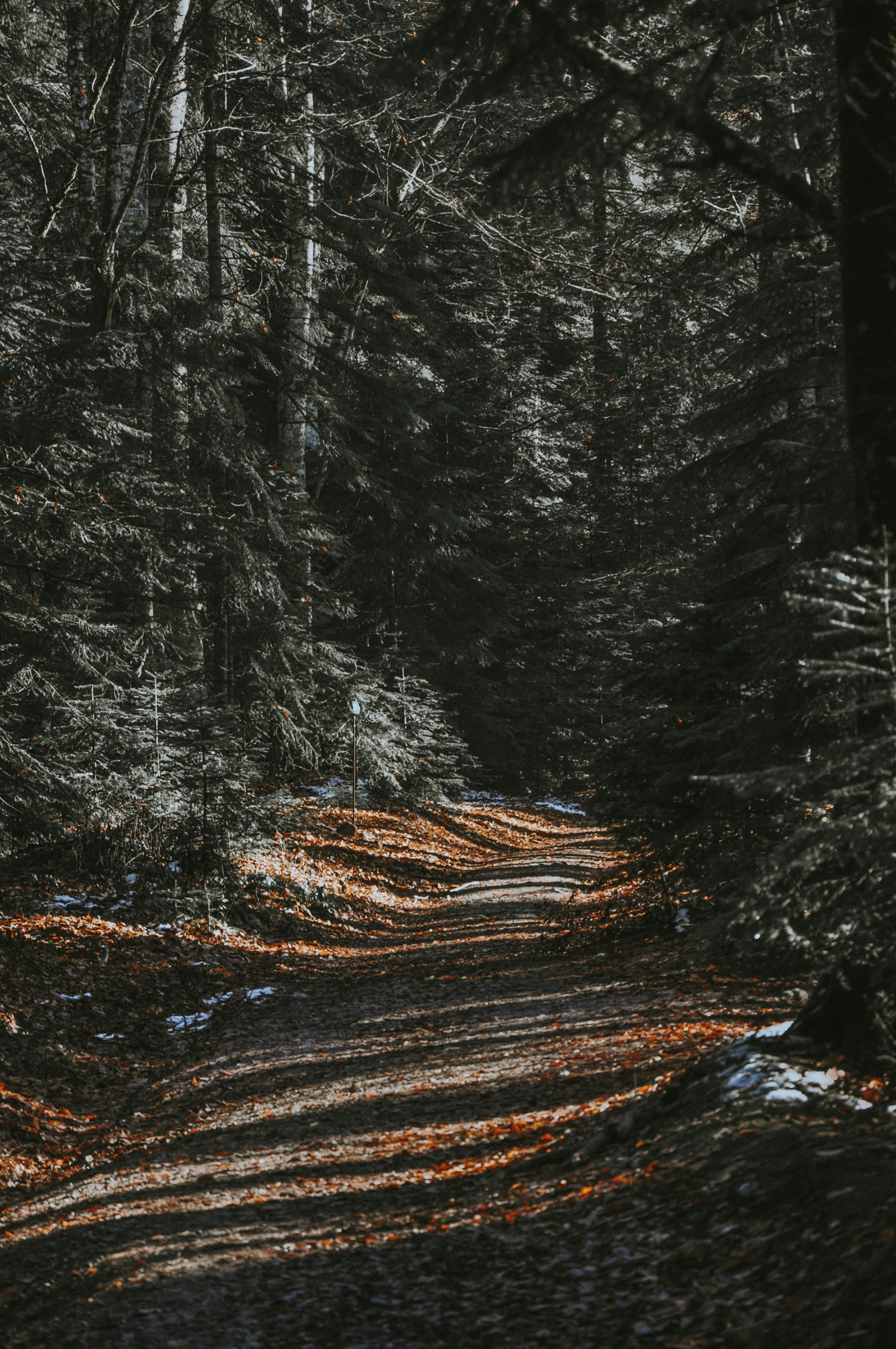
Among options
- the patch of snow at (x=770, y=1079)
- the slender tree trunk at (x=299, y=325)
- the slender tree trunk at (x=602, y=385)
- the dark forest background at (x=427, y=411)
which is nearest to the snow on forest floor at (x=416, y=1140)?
the patch of snow at (x=770, y=1079)

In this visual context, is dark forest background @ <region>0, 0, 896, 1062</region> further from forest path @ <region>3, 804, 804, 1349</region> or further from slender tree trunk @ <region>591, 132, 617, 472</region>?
forest path @ <region>3, 804, 804, 1349</region>

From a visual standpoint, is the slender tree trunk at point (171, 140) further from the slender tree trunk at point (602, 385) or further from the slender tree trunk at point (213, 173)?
the slender tree trunk at point (602, 385)

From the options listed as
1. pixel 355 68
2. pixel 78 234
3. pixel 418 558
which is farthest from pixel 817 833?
pixel 418 558

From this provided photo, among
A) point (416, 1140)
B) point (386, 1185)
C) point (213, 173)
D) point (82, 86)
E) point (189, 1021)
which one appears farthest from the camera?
point (213, 173)

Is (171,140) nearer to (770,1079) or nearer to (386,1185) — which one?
(386,1185)

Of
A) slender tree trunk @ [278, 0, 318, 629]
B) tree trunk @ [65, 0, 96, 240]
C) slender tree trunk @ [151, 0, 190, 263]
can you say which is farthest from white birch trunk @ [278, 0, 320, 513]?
tree trunk @ [65, 0, 96, 240]

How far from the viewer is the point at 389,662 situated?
2048 cm

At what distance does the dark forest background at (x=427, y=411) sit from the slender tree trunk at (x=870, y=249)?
0.02 m

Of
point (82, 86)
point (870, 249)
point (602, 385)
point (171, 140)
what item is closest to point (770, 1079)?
point (870, 249)

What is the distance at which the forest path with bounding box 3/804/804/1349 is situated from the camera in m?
4.15

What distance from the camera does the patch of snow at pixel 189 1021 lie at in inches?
340

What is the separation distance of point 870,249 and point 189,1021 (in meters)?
7.49

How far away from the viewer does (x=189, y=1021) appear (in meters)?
8.78

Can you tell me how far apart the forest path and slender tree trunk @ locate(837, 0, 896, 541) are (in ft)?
11.2
